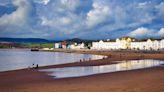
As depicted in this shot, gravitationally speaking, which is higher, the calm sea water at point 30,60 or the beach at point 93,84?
the beach at point 93,84

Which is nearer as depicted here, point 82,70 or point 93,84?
point 93,84

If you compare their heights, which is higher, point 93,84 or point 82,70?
point 93,84

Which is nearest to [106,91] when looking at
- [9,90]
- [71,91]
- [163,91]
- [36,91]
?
[71,91]

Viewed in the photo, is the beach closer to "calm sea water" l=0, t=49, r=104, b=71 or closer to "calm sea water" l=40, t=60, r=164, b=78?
"calm sea water" l=40, t=60, r=164, b=78

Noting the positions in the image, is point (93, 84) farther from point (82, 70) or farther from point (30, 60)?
point (30, 60)

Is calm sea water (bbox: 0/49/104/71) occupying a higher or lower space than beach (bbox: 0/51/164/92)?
lower

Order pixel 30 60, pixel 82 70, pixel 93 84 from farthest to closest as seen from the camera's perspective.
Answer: pixel 30 60
pixel 82 70
pixel 93 84

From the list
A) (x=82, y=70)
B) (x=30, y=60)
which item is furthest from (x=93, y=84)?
(x=30, y=60)

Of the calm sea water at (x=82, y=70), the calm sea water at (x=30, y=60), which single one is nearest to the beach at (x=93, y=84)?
the calm sea water at (x=82, y=70)

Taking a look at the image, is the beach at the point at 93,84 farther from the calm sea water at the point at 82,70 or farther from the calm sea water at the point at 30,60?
the calm sea water at the point at 30,60

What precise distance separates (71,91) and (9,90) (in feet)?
16.3

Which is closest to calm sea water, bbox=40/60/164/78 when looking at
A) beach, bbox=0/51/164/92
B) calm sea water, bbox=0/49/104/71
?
beach, bbox=0/51/164/92

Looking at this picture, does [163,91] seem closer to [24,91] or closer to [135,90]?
[135,90]

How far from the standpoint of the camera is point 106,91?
59.8 ft
